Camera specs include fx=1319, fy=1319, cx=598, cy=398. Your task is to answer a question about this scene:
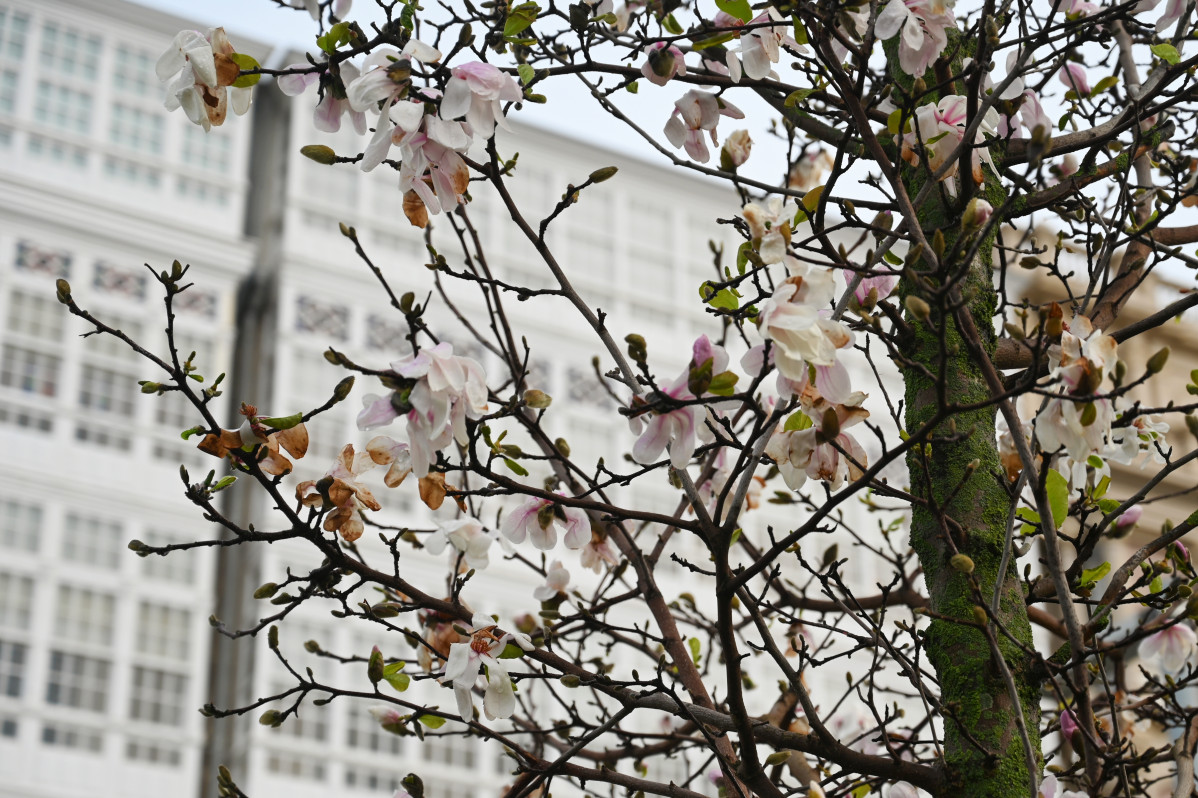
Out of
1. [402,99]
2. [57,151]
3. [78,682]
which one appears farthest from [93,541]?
[402,99]

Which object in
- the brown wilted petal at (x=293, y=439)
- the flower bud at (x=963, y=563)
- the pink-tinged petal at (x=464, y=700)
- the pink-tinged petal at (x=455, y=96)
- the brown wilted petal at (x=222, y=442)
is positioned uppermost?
the pink-tinged petal at (x=455, y=96)

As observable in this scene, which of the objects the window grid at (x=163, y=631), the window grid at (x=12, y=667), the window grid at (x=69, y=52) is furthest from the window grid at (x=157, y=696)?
the window grid at (x=69, y=52)

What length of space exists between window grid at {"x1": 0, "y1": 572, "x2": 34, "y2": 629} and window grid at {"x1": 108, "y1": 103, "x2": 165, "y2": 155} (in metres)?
5.39

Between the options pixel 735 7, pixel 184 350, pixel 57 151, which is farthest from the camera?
pixel 57 151

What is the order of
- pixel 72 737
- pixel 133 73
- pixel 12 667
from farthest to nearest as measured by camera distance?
pixel 133 73 → pixel 72 737 → pixel 12 667

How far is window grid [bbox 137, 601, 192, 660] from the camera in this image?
14.1 m

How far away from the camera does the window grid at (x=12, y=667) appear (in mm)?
13172

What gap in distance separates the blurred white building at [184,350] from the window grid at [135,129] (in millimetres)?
26

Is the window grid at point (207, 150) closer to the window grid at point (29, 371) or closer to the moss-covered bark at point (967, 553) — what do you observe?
the window grid at point (29, 371)

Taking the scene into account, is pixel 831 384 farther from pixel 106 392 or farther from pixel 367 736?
pixel 106 392

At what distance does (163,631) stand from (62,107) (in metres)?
6.36

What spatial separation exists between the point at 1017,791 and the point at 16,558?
42.8 ft

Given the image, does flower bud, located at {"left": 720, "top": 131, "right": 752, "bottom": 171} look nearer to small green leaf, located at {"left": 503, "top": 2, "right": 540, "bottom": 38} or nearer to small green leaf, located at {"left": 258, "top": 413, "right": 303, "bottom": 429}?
small green leaf, located at {"left": 503, "top": 2, "right": 540, "bottom": 38}

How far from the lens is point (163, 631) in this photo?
14.2 m
